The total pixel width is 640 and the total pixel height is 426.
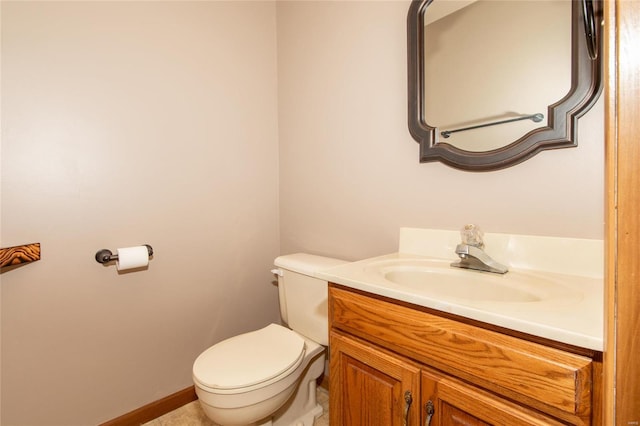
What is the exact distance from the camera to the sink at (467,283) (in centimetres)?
84

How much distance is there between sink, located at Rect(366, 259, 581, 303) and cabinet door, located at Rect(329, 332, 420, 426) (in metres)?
0.21

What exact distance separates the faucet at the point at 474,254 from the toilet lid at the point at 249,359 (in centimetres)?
75

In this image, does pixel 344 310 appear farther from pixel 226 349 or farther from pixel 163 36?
pixel 163 36

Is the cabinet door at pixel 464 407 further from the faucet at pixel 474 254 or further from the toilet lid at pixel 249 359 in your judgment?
→ the toilet lid at pixel 249 359

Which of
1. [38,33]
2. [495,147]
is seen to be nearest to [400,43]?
[495,147]

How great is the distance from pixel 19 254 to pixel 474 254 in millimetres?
1576

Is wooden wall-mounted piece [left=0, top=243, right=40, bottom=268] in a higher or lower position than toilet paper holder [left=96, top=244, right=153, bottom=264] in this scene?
higher

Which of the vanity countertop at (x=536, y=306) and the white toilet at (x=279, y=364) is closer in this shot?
the vanity countertop at (x=536, y=306)

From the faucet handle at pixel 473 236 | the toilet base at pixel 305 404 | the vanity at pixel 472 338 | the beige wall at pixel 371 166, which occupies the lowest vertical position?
the toilet base at pixel 305 404

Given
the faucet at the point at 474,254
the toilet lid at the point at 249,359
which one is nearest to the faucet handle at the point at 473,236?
the faucet at the point at 474,254

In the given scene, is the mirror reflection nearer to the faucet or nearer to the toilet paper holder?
the faucet

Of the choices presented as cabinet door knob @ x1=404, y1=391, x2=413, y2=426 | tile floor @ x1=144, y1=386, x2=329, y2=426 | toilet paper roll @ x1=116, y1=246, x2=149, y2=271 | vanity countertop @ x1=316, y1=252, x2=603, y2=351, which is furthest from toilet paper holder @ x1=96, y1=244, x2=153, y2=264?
cabinet door knob @ x1=404, y1=391, x2=413, y2=426

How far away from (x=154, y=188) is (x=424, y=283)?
4.23 ft

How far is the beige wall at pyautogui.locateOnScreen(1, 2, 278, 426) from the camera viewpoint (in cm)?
124
